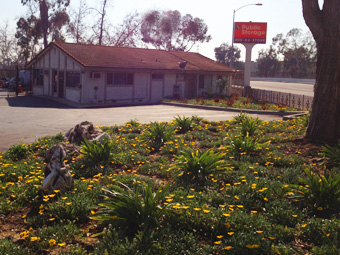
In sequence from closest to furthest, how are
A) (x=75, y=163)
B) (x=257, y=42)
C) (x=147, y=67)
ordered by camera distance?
(x=75, y=163)
(x=147, y=67)
(x=257, y=42)

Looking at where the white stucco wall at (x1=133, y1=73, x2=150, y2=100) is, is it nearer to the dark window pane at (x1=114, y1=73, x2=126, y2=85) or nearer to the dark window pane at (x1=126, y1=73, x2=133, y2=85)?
the dark window pane at (x1=126, y1=73, x2=133, y2=85)

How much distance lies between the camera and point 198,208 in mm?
5004

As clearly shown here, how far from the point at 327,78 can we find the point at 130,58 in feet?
81.5

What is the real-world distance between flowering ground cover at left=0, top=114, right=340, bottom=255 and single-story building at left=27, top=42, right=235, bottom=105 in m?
20.9

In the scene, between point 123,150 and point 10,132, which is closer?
point 123,150

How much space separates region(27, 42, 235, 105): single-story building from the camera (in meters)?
28.9

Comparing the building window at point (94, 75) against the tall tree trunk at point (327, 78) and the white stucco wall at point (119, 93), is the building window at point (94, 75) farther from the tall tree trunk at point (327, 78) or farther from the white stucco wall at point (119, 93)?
the tall tree trunk at point (327, 78)

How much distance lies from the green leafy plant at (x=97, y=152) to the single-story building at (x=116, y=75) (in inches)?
809

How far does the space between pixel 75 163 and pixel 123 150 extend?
1512 millimetres

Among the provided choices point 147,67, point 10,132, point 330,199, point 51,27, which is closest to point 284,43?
point 51,27

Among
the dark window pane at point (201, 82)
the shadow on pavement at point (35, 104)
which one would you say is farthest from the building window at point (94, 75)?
the dark window pane at point (201, 82)

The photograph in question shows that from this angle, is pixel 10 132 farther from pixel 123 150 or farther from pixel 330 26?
pixel 330 26

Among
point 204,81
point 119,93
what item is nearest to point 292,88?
point 204,81

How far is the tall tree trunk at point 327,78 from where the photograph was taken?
9.21 metres
